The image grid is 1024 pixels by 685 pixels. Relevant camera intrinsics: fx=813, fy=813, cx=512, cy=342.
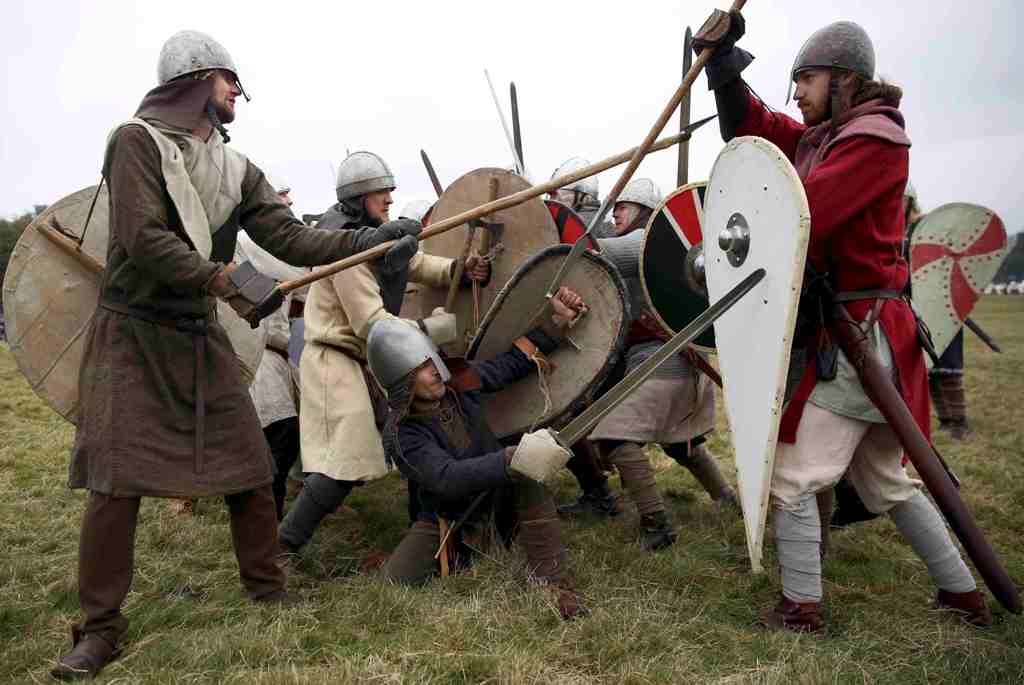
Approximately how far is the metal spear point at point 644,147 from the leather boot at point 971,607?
169 cm

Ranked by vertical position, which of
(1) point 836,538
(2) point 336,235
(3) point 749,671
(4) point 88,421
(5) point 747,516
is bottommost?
(1) point 836,538

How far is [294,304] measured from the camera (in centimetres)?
445

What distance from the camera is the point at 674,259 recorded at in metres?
3.35

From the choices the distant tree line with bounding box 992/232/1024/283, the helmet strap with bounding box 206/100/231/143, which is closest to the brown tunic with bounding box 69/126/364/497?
the helmet strap with bounding box 206/100/231/143

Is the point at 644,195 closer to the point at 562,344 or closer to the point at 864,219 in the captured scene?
the point at 562,344

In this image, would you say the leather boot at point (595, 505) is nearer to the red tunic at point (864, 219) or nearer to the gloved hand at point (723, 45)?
the red tunic at point (864, 219)

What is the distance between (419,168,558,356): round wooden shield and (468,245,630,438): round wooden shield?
0.23m

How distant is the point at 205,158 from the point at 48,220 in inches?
28.5

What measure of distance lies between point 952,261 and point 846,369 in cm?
242

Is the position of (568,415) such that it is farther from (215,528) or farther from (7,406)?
(7,406)

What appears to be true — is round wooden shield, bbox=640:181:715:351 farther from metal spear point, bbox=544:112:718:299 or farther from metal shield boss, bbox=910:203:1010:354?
metal shield boss, bbox=910:203:1010:354

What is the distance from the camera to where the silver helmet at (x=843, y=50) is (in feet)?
8.22

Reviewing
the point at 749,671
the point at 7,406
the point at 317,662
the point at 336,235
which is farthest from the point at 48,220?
the point at 7,406

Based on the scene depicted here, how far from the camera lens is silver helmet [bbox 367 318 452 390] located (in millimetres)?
2863
